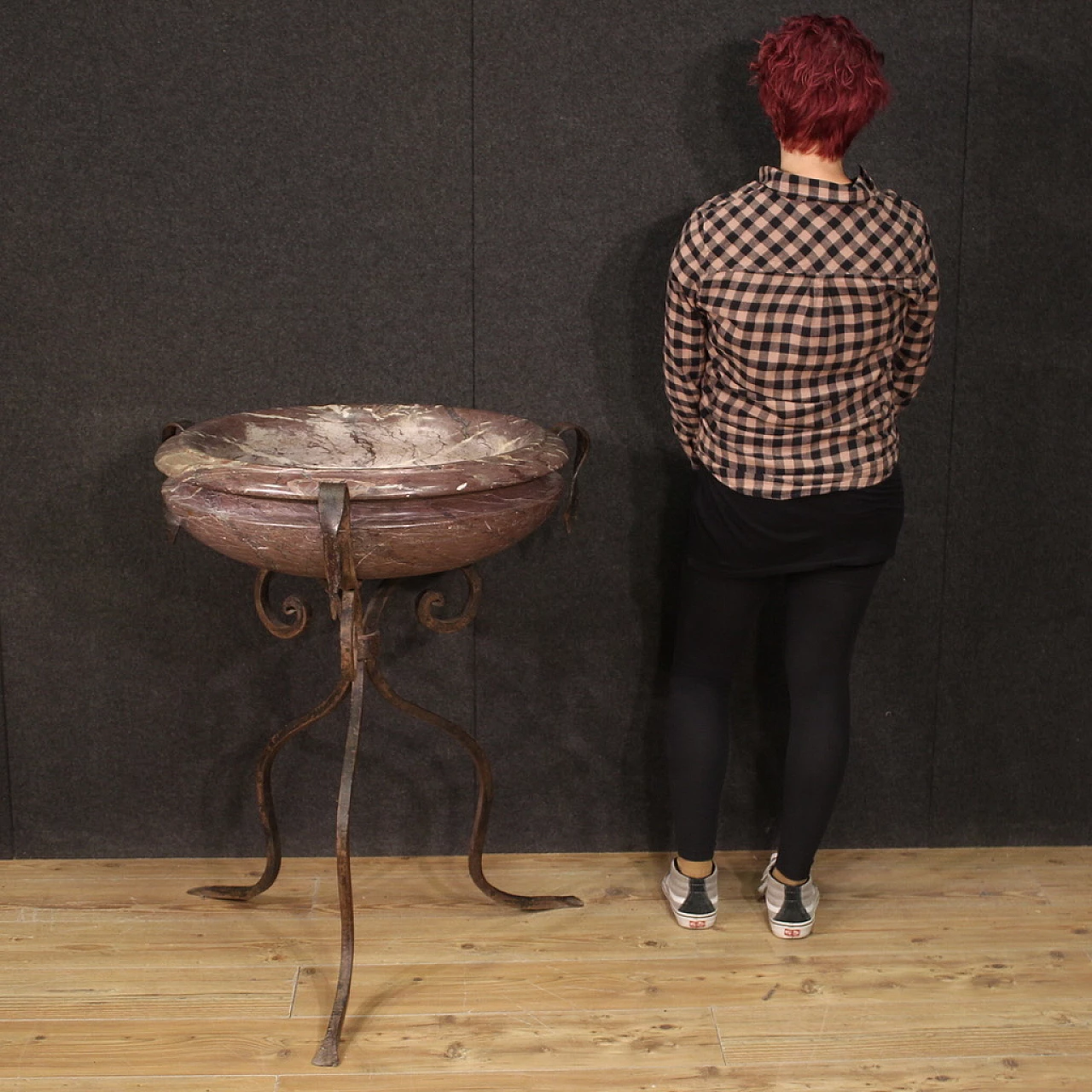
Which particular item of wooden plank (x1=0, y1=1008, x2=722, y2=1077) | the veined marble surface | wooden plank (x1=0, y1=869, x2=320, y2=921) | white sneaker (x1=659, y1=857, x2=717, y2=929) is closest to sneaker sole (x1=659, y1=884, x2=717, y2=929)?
white sneaker (x1=659, y1=857, x2=717, y2=929)

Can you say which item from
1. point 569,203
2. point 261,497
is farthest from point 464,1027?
Result: point 569,203

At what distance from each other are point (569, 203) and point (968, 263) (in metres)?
0.76

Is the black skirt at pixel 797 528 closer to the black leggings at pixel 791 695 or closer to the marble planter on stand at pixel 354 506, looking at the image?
the black leggings at pixel 791 695

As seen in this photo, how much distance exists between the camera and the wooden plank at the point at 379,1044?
195cm

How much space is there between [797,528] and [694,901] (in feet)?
2.41

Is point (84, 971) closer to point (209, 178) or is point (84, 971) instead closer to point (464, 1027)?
point (464, 1027)

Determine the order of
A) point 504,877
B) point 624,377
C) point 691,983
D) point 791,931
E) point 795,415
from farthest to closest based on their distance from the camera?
point 504,877
point 624,377
point 791,931
point 691,983
point 795,415

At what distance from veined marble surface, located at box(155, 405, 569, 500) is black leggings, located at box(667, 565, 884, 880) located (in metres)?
0.46

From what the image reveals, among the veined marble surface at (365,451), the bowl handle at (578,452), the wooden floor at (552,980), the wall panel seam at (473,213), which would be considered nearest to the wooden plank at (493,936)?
the wooden floor at (552,980)

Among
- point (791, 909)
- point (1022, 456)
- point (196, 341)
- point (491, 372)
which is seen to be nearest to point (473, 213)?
point (491, 372)

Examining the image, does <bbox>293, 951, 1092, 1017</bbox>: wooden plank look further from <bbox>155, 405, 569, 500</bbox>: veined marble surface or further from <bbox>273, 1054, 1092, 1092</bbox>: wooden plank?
<bbox>155, 405, 569, 500</bbox>: veined marble surface

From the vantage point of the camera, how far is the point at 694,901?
234 cm

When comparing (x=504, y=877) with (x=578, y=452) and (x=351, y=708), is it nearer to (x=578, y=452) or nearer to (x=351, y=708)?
(x=351, y=708)

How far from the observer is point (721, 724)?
2.32m
